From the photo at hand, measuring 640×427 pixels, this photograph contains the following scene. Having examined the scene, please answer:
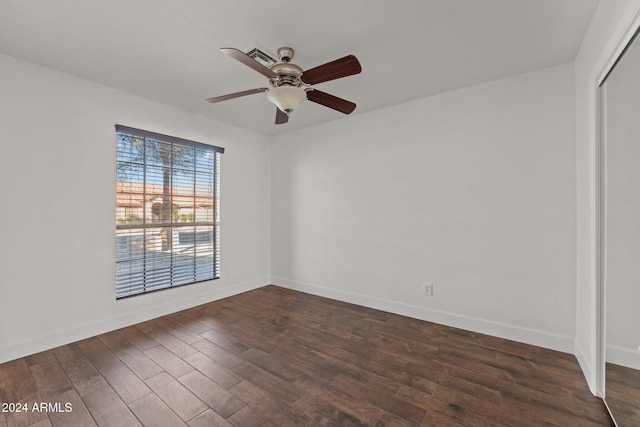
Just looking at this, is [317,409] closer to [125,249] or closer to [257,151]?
[125,249]

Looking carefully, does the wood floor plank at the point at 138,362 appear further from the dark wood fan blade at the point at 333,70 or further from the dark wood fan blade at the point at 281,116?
the dark wood fan blade at the point at 333,70

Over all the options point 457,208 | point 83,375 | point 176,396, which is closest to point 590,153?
point 457,208

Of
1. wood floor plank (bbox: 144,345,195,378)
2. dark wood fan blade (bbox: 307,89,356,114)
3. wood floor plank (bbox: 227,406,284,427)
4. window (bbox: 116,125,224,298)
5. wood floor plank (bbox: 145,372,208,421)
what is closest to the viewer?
wood floor plank (bbox: 227,406,284,427)

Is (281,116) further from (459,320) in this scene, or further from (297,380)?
(459,320)

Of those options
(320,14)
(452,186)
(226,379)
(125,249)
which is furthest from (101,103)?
(452,186)

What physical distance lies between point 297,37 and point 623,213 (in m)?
2.30

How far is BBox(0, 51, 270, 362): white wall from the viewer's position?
232 centimetres

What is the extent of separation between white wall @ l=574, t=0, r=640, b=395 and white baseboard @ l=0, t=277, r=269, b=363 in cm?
387

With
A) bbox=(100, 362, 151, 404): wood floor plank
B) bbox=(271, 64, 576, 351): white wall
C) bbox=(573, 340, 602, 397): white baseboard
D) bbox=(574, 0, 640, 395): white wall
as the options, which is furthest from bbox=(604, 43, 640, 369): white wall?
bbox=(100, 362, 151, 404): wood floor plank

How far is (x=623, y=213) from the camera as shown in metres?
1.50

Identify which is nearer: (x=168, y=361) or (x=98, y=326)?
(x=168, y=361)

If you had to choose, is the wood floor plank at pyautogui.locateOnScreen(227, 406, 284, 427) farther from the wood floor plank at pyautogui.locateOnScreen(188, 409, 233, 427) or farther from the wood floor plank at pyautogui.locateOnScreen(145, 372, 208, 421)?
the wood floor plank at pyautogui.locateOnScreen(145, 372, 208, 421)

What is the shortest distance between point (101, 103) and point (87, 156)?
573 mm

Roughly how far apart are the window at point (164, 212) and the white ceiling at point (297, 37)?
0.75m
